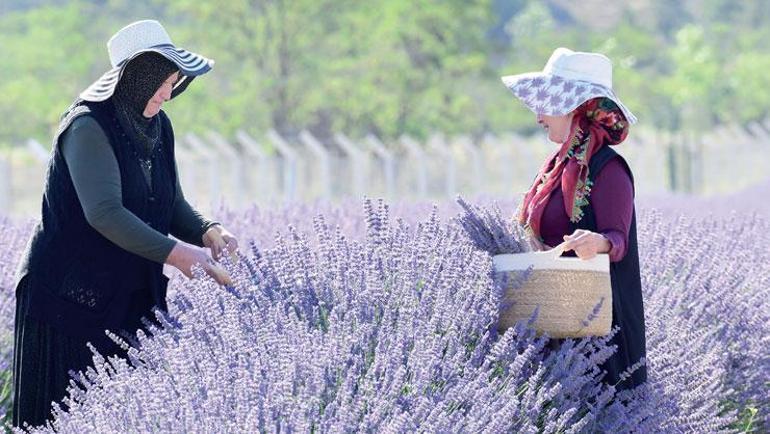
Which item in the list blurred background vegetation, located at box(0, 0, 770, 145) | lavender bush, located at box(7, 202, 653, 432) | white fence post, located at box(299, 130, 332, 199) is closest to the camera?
lavender bush, located at box(7, 202, 653, 432)

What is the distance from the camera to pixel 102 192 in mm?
4199

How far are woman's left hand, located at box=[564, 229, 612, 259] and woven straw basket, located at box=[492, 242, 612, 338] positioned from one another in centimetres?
2

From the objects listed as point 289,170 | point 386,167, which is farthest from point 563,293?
point 386,167

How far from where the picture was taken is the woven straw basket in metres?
4.08

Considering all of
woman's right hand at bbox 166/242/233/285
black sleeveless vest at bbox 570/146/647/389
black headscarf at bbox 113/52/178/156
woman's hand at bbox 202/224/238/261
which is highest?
black headscarf at bbox 113/52/178/156

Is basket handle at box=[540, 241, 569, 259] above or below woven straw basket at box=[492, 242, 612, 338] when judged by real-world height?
above

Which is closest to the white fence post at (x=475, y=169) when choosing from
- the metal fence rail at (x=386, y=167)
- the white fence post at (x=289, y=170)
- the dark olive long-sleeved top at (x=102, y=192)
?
the metal fence rail at (x=386, y=167)

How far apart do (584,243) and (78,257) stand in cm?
144

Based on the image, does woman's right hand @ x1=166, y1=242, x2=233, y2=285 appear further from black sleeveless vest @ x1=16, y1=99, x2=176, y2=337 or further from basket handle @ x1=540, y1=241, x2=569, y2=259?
basket handle @ x1=540, y1=241, x2=569, y2=259

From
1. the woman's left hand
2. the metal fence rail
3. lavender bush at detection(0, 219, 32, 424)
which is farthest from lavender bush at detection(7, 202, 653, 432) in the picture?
the metal fence rail

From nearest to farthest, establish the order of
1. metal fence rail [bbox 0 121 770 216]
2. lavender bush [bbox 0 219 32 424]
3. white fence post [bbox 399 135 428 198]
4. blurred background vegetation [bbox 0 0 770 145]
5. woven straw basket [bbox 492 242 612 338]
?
woven straw basket [bbox 492 242 612 338], lavender bush [bbox 0 219 32 424], metal fence rail [bbox 0 121 770 216], white fence post [bbox 399 135 428 198], blurred background vegetation [bbox 0 0 770 145]

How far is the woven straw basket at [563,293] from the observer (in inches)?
161

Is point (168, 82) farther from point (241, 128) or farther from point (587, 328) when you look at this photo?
point (241, 128)

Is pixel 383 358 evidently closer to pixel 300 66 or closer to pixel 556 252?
pixel 556 252
